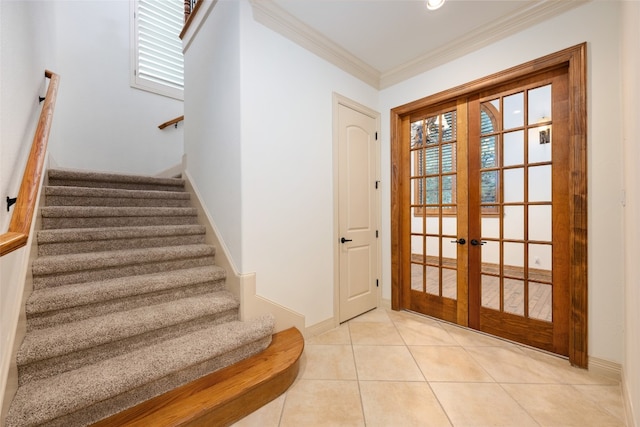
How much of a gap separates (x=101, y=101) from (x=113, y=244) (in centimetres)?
287

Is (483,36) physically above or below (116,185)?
above

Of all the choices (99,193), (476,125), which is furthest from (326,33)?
(99,193)

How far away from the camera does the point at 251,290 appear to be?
6.36 feet

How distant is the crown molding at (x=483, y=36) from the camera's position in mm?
1940

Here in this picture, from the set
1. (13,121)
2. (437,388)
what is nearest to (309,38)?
(13,121)

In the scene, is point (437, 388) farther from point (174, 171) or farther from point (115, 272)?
point (174, 171)

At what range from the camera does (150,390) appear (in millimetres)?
1332

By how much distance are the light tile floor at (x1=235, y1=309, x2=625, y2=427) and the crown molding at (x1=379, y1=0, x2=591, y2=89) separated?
2661mm

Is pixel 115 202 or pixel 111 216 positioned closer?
pixel 111 216

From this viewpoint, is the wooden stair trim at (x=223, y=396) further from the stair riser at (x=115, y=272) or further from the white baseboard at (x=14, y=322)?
the stair riser at (x=115, y=272)

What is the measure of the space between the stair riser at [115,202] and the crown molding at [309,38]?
192 cm

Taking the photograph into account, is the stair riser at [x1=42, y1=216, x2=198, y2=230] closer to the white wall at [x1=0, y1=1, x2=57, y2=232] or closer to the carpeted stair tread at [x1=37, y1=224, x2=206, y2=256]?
the carpeted stair tread at [x1=37, y1=224, x2=206, y2=256]

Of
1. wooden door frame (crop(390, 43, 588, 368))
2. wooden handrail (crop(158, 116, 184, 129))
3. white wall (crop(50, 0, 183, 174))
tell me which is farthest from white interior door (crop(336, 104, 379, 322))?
white wall (crop(50, 0, 183, 174))

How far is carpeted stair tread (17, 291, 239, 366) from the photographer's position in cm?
124
